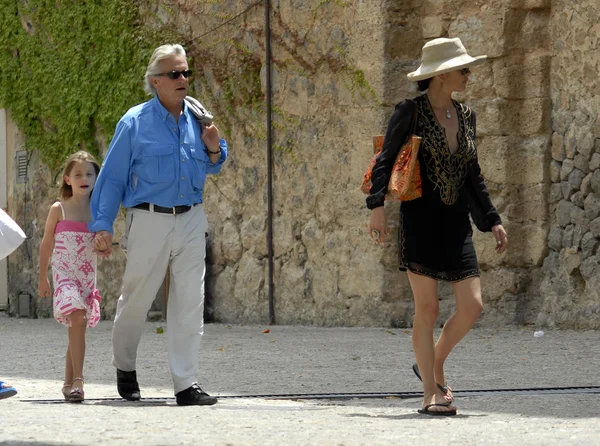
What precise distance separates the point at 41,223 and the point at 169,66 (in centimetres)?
845

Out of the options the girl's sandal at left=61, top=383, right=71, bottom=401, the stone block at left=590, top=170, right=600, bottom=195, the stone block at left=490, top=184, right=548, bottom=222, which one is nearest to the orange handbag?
the girl's sandal at left=61, top=383, right=71, bottom=401

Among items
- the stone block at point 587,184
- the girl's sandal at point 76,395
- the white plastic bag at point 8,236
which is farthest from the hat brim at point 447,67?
the stone block at point 587,184

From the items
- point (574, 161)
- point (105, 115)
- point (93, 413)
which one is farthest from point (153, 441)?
point (105, 115)

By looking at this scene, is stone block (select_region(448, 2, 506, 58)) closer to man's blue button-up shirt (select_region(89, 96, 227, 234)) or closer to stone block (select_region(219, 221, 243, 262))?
stone block (select_region(219, 221, 243, 262))

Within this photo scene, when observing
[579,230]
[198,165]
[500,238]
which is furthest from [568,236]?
A: [198,165]

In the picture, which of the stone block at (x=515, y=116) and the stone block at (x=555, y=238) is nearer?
the stone block at (x=555, y=238)

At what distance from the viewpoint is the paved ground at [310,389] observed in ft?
16.1

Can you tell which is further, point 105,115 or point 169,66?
point 105,115

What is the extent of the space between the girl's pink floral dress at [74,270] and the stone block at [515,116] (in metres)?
4.13

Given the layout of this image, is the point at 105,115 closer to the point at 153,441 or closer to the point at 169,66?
the point at 169,66

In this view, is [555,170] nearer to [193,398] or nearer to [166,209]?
[166,209]

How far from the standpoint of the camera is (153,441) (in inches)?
183

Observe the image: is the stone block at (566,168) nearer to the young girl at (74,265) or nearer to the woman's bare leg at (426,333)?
the young girl at (74,265)

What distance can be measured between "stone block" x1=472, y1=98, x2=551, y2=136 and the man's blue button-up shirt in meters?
4.06
